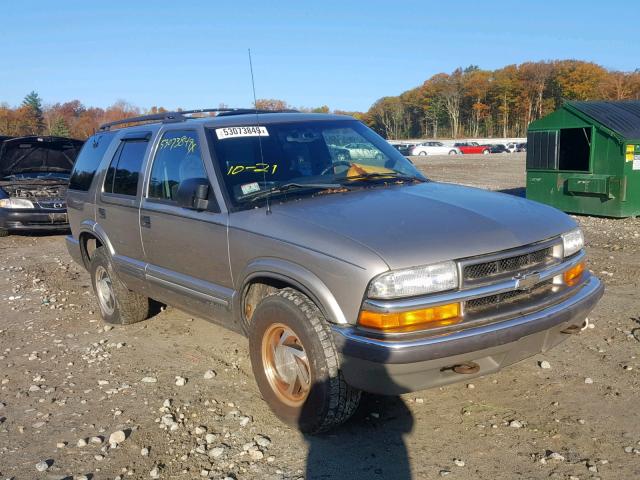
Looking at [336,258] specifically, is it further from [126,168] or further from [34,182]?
[34,182]

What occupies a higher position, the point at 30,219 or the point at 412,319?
the point at 412,319

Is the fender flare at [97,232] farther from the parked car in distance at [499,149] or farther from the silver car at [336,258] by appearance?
the parked car in distance at [499,149]

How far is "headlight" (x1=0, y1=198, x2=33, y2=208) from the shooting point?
36.7ft

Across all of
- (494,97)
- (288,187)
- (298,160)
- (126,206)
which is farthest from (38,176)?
(494,97)

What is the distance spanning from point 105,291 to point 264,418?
2.91m

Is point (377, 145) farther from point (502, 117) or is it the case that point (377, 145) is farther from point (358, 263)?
point (502, 117)

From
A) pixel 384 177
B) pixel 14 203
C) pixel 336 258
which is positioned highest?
pixel 384 177

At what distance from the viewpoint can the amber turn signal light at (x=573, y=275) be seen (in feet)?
12.1

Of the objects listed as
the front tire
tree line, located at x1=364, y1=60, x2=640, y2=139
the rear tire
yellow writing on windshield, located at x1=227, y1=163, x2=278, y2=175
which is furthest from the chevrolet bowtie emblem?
tree line, located at x1=364, y1=60, x2=640, y2=139

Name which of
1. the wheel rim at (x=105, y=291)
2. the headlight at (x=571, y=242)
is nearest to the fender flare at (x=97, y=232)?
the wheel rim at (x=105, y=291)

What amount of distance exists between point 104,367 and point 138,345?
523 mm

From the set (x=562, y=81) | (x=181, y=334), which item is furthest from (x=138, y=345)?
(x=562, y=81)

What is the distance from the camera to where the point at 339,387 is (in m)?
3.28

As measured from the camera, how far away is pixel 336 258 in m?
3.17
